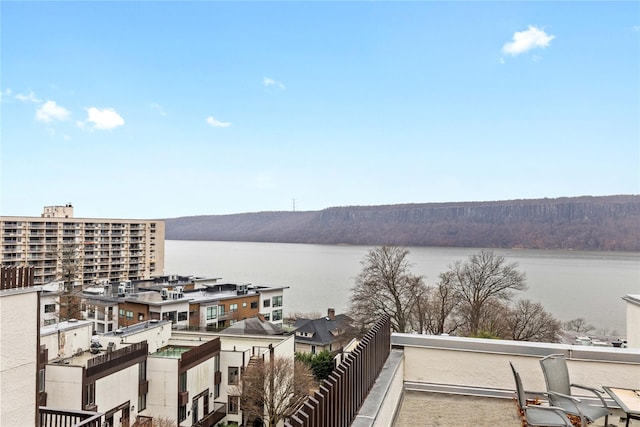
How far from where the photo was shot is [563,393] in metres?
3.86

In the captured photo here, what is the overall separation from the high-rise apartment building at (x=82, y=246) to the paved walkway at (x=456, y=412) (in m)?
56.1

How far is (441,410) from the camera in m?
4.48

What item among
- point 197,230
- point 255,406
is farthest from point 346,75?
point 197,230

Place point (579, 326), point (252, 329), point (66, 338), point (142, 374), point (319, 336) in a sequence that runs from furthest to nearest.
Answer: point (319, 336), point (579, 326), point (252, 329), point (66, 338), point (142, 374)

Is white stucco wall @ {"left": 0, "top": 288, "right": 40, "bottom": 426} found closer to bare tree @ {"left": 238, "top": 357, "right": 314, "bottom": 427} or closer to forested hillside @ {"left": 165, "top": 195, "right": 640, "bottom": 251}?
bare tree @ {"left": 238, "top": 357, "right": 314, "bottom": 427}

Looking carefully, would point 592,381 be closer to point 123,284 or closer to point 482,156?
point 123,284

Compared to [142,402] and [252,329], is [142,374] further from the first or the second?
[252,329]

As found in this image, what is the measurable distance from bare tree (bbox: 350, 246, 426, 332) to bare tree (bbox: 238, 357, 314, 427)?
8.86 metres

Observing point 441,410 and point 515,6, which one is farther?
point 515,6

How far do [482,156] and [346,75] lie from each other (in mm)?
42806

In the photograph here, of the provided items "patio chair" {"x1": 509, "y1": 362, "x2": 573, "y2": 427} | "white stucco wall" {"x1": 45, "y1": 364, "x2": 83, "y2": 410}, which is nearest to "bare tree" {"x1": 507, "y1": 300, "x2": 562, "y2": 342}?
"white stucco wall" {"x1": 45, "y1": 364, "x2": 83, "y2": 410}

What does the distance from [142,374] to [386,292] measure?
1742 centimetres

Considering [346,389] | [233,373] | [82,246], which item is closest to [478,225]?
[82,246]

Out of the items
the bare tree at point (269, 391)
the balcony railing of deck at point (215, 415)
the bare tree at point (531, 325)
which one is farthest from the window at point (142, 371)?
the bare tree at point (531, 325)
